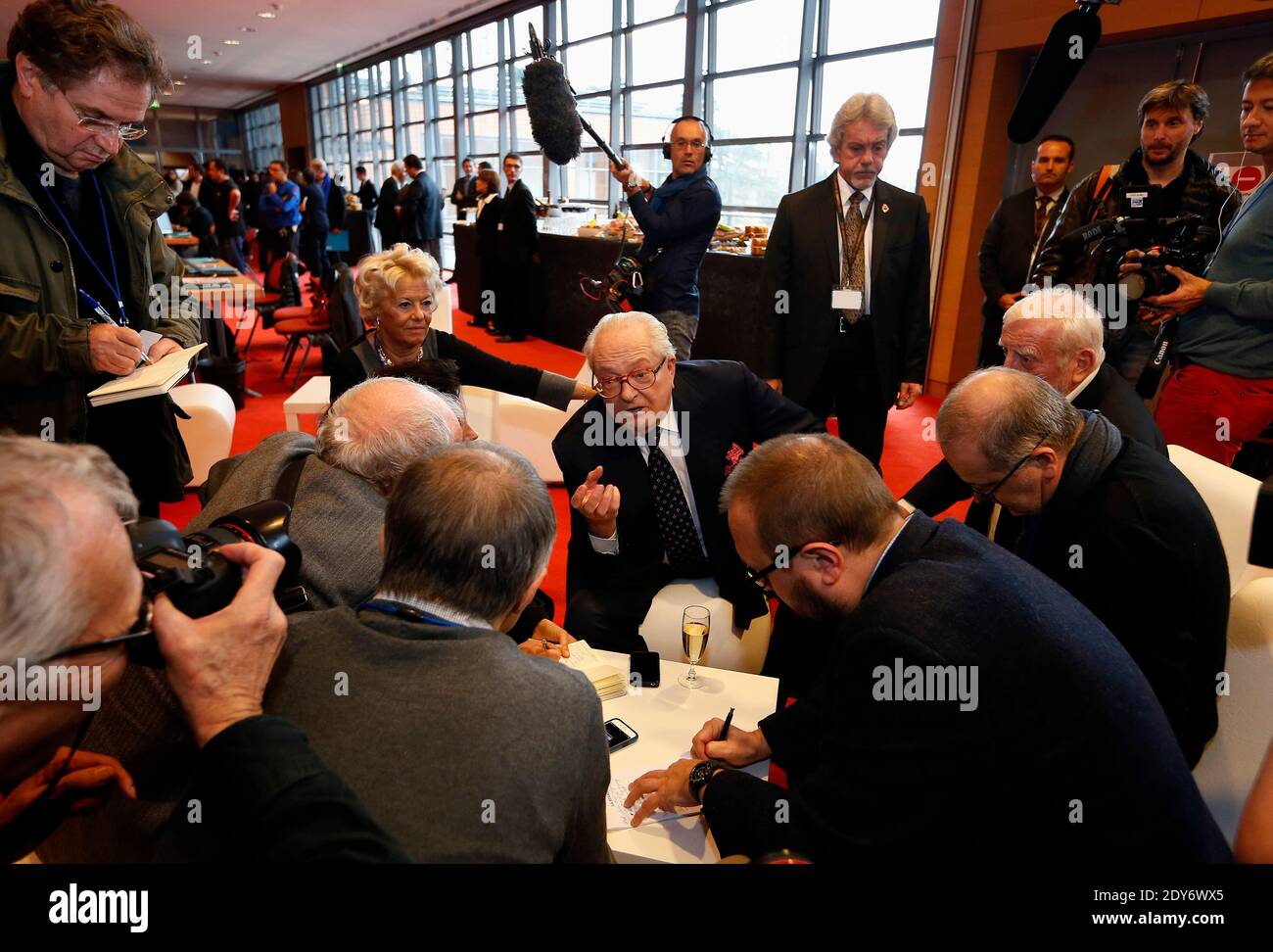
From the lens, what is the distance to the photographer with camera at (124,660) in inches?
28.6

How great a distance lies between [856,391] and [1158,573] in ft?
5.89

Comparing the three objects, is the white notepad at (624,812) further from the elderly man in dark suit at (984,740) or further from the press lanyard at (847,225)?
the press lanyard at (847,225)

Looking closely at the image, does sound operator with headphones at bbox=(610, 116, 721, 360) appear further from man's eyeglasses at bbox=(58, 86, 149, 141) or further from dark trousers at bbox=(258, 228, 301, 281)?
dark trousers at bbox=(258, 228, 301, 281)

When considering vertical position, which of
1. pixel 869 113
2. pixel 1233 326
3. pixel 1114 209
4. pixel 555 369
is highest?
pixel 869 113

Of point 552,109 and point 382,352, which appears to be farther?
point 552,109

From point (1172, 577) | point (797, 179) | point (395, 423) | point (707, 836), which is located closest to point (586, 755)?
point (707, 836)

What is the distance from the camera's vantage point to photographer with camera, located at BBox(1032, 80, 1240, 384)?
9.01 ft

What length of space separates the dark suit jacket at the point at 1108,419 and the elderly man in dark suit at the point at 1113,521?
23cm

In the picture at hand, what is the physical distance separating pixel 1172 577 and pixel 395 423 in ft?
5.11

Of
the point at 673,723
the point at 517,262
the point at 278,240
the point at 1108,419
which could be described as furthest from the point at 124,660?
the point at 278,240

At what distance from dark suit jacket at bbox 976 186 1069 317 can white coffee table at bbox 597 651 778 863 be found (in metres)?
3.45

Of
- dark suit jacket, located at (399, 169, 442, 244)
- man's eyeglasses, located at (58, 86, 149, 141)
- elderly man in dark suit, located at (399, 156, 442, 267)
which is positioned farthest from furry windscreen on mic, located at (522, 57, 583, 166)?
dark suit jacket, located at (399, 169, 442, 244)

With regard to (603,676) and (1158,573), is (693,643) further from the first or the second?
(1158,573)

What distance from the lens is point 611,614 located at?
2.27 meters
